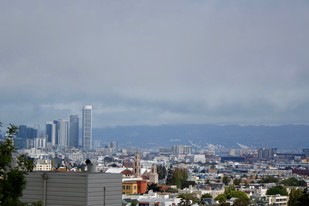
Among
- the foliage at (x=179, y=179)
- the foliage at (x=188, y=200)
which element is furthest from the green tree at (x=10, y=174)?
the foliage at (x=179, y=179)

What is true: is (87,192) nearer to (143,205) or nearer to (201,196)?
(143,205)

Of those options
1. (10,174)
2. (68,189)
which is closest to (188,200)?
(68,189)

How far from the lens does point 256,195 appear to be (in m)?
67.7

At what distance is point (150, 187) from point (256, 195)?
1297 cm

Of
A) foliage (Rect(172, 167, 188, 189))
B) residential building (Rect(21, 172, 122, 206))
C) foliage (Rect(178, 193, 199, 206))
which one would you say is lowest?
foliage (Rect(178, 193, 199, 206))

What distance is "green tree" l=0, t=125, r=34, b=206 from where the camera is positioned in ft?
28.5

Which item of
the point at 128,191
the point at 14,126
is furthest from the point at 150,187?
the point at 14,126

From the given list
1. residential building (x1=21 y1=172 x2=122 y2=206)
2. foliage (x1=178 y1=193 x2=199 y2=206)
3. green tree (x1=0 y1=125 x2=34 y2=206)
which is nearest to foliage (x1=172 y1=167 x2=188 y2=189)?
foliage (x1=178 y1=193 x2=199 y2=206)

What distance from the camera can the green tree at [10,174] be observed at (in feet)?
28.5

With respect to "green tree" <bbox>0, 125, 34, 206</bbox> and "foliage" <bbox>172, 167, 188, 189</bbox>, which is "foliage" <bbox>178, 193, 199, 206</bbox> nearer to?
"foliage" <bbox>172, 167, 188, 189</bbox>

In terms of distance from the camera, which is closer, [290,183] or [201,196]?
[201,196]

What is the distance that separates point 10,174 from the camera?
879 centimetres

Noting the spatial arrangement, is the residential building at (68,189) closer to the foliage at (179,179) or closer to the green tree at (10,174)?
the green tree at (10,174)

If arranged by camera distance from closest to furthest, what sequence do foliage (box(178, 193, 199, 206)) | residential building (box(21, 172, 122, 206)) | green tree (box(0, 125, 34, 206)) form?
green tree (box(0, 125, 34, 206))
residential building (box(21, 172, 122, 206))
foliage (box(178, 193, 199, 206))
